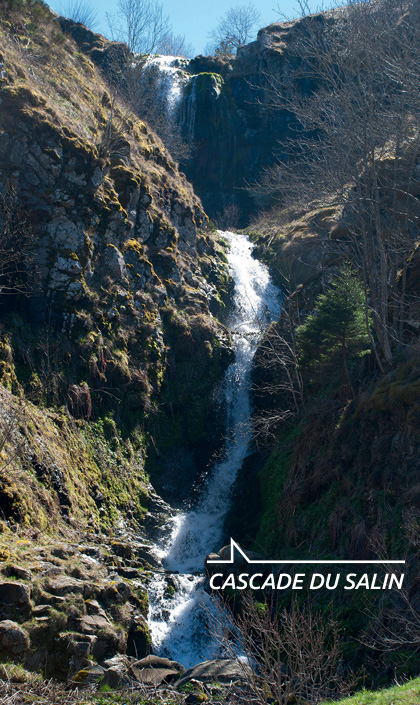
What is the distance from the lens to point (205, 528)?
18.4m

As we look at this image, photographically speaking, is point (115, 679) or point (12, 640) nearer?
point (12, 640)

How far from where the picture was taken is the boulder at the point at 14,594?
31.3ft

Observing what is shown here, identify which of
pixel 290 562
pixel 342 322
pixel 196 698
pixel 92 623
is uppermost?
pixel 342 322

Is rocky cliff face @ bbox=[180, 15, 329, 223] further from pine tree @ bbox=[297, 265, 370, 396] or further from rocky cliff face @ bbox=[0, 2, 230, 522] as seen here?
pine tree @ bbox=[297, 265, 370, 396]

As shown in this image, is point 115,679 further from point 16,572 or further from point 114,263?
point 114,263

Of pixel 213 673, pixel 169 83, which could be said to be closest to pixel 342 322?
pixel 213 673

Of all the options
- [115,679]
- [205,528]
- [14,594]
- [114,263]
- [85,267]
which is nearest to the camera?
[115,679]

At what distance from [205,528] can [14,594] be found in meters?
9.62

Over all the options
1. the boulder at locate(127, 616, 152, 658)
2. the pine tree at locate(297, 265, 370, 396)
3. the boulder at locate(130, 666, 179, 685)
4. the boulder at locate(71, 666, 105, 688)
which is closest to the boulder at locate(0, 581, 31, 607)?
the boulder at locate(71, 666, 105, 688)

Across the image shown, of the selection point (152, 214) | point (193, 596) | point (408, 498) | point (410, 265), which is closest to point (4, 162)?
point (152, 214)

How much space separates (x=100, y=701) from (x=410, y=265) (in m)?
15.1

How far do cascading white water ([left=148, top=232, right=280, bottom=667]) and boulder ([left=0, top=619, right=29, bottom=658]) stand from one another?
11.1 feet

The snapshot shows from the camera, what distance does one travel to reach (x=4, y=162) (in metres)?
18.4

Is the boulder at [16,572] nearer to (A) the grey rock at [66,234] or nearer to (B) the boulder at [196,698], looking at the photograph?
(B) the boulder at [196,698]
